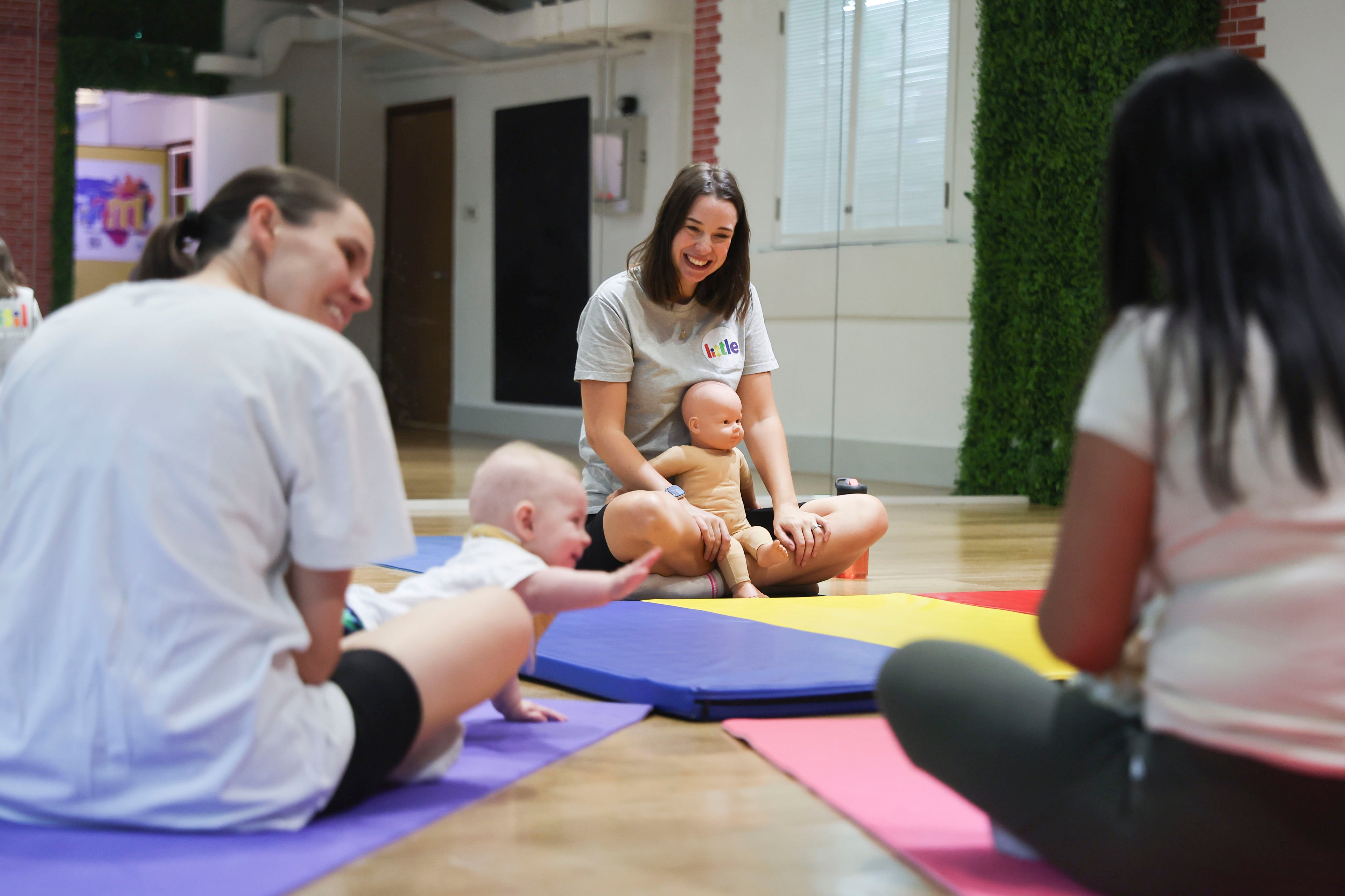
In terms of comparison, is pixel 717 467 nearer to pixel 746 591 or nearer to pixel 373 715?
pixel 746 591

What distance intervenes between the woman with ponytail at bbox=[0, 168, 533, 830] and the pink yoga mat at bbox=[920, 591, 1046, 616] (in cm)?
217

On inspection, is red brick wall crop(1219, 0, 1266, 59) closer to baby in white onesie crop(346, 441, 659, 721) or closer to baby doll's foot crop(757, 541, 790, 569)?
baby doll's foot crop(757, 541, 790, 569)

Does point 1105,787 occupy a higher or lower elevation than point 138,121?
lower

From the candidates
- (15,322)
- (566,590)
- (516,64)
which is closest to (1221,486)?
(566,590)

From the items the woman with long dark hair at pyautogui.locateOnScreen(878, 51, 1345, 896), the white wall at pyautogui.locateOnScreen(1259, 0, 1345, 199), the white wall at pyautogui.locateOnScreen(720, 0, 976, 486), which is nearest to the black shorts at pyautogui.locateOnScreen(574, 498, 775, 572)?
the woman with long dark hair at pyautogui.locateOnScreen(878, 51, 1345, 896)

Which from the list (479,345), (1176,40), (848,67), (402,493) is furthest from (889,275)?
(402,493)

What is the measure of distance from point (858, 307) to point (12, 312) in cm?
401

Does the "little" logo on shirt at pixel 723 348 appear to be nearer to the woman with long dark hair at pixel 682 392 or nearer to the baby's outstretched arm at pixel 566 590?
the woman with long dark hair at pixel 682 392

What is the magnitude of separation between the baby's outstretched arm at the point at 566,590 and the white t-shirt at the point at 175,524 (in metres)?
0.37

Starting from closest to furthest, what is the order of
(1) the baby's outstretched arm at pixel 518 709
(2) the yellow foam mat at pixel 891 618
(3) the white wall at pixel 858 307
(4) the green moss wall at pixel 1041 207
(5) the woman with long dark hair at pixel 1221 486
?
1. (5) the woman with long dark hair at pixel 1221 486
2. (1) the baby's outstretched arm at pixel 518 709
3. (2) the yellow foam mat at pixel 891 618
4. (4) the green moss wall at pixel 1041 207
5. (3) the white wall at pixel 858 307

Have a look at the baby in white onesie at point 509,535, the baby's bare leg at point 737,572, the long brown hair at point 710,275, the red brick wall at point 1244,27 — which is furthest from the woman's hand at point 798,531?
the red brick wall at point 1244,27

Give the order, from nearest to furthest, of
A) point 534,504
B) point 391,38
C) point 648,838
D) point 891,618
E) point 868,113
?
1. point 648,838
2. point 534,504
3. point 891,618
4. point 391,38
5. point 868,113

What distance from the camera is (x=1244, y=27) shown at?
635 centimetres

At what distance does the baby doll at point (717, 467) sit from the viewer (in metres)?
3.13
